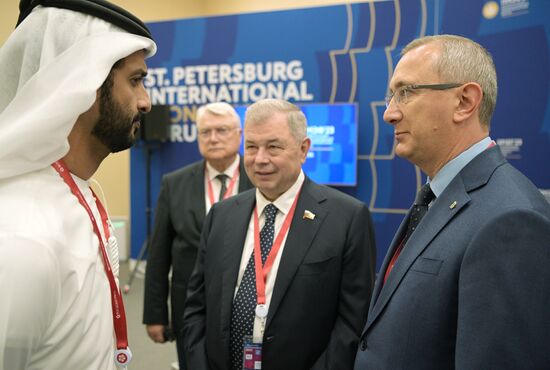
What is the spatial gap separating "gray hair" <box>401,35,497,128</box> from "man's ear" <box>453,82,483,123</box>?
19 millimetres

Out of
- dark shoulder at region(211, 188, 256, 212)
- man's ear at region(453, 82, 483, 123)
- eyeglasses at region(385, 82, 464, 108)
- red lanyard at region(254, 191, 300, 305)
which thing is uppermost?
eyeglasses at region(385, 82, 464, 108)

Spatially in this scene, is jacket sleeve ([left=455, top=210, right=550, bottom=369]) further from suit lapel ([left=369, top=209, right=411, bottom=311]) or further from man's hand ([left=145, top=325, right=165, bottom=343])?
man's hand ([left=145, top=325, right=165, bottom=343])

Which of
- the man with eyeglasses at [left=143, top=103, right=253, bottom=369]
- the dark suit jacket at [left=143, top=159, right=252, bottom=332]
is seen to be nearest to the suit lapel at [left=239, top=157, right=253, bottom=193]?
the man with eyeglasses at [left=143, top=103, right=253, bottom=369]

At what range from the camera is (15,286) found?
90cm

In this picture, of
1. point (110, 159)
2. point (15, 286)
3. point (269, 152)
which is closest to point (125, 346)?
point (15, 286)

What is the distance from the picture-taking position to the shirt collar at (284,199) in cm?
201

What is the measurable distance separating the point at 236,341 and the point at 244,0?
7.47m

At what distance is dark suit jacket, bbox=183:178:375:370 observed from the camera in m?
1.80

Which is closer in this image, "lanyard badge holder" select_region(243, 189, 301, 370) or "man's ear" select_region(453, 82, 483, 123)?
"man's ear" select_region(453, 82, 483, 123)

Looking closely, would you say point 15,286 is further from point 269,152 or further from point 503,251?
point 269,152

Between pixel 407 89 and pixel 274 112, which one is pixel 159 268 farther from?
pixel 407 89

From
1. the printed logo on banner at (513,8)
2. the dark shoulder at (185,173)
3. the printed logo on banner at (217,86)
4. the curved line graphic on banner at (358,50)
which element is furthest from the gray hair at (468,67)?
the printed logo on banner at (217,86)

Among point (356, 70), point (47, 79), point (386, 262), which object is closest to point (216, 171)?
point (386, 262)

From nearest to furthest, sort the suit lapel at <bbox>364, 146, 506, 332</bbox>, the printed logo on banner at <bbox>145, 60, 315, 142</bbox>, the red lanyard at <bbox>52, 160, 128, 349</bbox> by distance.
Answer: the red lanyard at <bbox>52, 160, 128, 349</bbox>
the suit lapel at <bbox>364, 146, 506, 332</bbox>
the printed logo on banner at <bbox>145, 60, 315, 142</bbox>
